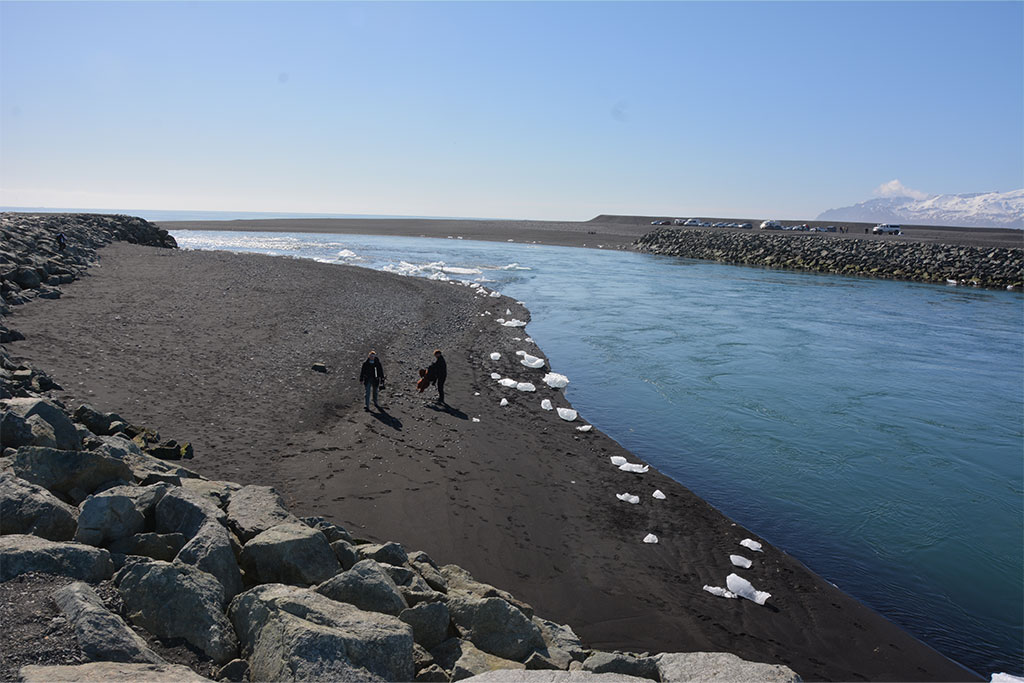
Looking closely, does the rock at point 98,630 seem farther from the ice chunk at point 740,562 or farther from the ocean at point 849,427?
the ocean at point 849,427

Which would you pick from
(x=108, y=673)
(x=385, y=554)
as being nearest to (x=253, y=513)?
(x=385, y=554)

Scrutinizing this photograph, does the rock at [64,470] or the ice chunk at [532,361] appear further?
the ice chunk at [532,361]

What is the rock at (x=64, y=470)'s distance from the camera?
6242mm

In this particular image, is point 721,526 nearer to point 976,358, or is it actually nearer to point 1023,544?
point 1023,544

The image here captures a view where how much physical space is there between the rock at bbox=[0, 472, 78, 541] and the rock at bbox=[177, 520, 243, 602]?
1.13m

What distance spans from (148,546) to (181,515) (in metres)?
0.49

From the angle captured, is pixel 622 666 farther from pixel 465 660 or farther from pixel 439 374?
pixel 439 374

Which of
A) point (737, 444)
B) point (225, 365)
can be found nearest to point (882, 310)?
point (737, 444)

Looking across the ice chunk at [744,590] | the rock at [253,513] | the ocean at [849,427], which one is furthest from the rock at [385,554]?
the ocean at [849,427]

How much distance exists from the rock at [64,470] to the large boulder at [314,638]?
8.49 feet

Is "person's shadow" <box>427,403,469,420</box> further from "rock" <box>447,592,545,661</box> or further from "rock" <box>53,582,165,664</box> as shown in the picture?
"rock" <box>53,582,165,664</box>

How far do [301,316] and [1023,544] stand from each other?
22.2 metres

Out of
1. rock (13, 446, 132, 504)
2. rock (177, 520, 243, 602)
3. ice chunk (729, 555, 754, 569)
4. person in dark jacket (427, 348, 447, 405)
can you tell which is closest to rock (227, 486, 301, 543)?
rock (177, 520, 243, 602)

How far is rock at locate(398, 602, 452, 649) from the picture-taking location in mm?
5629
